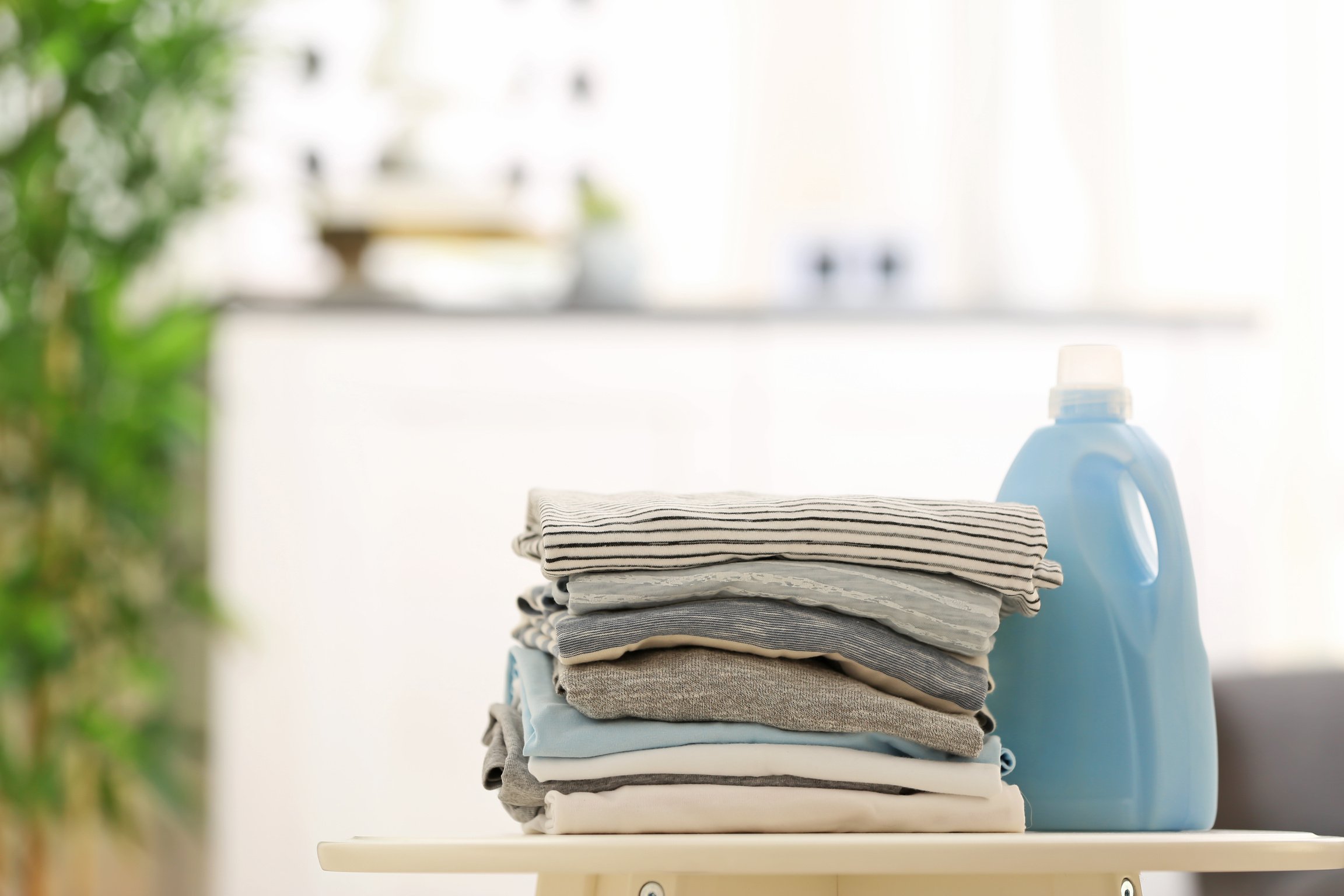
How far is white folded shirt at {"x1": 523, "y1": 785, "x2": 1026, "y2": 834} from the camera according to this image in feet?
1.66

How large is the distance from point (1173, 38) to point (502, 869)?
2330 mm

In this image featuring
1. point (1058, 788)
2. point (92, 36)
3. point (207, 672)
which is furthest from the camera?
point (207, 672)

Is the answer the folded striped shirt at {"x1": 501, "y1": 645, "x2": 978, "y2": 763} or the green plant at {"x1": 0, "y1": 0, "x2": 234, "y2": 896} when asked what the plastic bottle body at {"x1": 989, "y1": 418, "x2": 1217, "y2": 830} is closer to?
the folded striped shirt at {"x1": 501, "y1": 645, "x2": 978, "y2": 763}

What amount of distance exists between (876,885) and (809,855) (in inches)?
4.1

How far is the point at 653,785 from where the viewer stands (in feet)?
1.68

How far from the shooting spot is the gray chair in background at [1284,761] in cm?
94

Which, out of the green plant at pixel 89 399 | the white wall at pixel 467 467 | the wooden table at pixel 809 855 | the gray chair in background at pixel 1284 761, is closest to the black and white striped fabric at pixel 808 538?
the wooden table at pixel 809 855

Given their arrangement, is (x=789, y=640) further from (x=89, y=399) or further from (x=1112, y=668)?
(x=89, y=399)

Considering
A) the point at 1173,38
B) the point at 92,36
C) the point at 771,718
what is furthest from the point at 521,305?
the point at 771,718

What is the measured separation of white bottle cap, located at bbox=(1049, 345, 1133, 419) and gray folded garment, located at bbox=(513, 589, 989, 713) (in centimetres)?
16

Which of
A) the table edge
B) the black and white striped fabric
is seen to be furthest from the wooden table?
the black and white striped fabric

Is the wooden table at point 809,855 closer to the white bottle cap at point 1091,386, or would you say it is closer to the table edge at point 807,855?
the table edge at point 807,855

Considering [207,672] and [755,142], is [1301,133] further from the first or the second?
[207,672]

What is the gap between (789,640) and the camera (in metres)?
0.52
